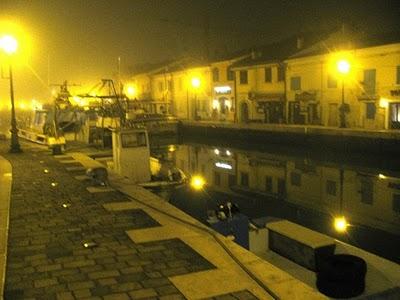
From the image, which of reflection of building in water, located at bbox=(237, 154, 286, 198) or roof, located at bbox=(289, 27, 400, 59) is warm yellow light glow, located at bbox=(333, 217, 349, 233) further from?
roof, located at bbox=(289, 27, 400, 59)

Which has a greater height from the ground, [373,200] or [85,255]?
[85,255]

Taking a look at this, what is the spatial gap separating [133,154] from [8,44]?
866 centimetres

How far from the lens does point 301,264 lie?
905 centimetres

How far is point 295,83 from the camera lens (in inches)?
1775

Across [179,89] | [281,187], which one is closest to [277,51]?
[179,89]

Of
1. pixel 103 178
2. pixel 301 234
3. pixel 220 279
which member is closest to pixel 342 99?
pixel 103 178

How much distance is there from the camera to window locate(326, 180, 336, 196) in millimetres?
23603

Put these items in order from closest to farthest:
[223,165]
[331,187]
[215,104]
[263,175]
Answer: [331,187], [263,175], [223,165], [215,104]

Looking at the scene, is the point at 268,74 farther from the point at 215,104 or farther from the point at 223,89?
the point at 215,104

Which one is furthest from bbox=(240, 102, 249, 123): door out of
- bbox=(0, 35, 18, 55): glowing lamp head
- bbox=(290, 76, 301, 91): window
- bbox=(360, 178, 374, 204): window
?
bbox=(0, 35, 18, 55): glowing lamp head

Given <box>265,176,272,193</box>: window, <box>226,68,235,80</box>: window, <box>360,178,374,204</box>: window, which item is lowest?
<box>265,176,272,193</box>: window

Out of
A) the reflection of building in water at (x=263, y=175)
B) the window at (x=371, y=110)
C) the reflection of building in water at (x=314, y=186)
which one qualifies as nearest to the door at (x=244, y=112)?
the reflection of building in water at (x=263, y=175)

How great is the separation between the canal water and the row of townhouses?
5405 mm

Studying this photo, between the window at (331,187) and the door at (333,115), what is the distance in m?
15.7
